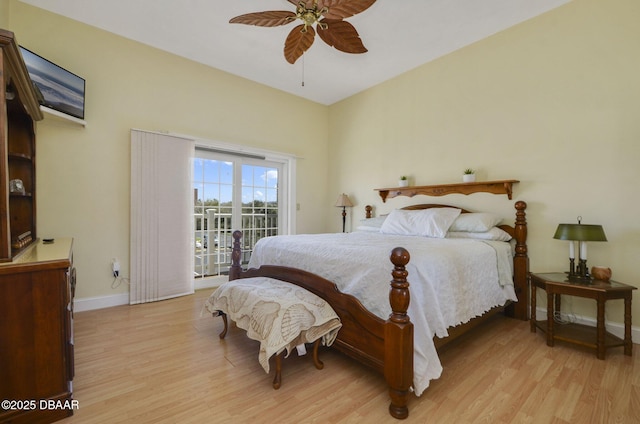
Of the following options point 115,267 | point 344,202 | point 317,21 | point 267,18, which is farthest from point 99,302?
point 317,21

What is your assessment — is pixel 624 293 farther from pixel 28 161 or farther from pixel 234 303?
pixel 28 161

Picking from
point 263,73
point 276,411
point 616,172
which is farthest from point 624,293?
point 263,73

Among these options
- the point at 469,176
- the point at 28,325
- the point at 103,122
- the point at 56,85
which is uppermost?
the point at 56,85

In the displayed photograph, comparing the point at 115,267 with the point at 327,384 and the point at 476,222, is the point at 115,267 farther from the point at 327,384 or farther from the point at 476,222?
the point at 476,222

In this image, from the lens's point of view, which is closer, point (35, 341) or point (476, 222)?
point (35, 341)

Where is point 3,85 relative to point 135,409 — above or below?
above

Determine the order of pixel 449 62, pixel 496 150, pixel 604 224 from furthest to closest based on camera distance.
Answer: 1. pixel 449 62
2. pixel 496 150
3. pixel 604 224

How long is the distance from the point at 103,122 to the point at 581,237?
15.2 ft

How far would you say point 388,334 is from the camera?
149cm

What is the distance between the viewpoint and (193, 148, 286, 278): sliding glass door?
12.9 ft

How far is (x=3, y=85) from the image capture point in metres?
1.34

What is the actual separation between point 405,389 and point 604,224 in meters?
2.36

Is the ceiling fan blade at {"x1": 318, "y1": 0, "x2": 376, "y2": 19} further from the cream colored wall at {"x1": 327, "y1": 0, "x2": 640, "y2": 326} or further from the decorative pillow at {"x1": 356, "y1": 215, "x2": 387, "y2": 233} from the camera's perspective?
the decorative pillow at {"x1": 356, "y1": 215, "x2": 387, "y2": 233}

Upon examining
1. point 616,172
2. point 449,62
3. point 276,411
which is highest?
point 449,62
